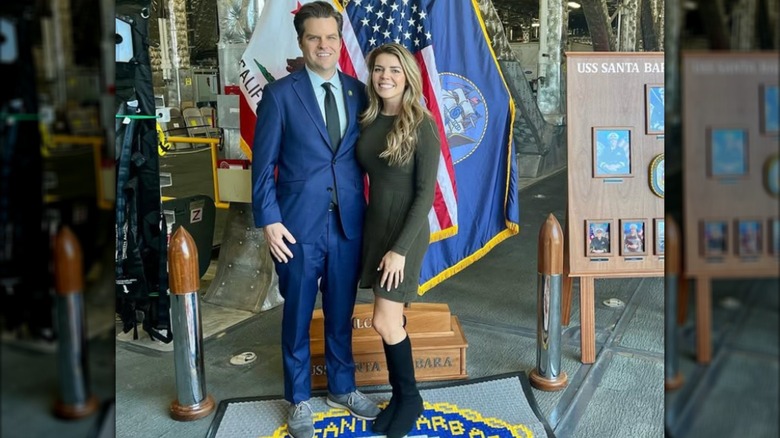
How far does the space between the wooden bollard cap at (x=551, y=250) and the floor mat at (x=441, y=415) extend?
527mm

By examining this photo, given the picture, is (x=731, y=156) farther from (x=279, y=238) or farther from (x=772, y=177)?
(x=279, y=238)

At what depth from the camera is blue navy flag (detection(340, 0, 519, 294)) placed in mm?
2953

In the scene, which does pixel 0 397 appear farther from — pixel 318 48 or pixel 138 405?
pixel 138 405

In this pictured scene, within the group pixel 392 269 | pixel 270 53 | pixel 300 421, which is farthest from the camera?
pixel 270 53

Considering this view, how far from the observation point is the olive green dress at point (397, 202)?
2.12 m

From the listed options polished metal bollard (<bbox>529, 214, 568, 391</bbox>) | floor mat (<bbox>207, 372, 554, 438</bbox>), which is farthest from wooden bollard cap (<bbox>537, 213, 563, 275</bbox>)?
floor mat (<bbox>207, 372, 554, 438</bbox>)

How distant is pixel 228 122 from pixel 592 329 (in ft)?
7.75

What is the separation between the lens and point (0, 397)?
45 centimetres

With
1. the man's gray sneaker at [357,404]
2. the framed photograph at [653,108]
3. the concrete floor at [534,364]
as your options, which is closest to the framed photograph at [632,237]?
the framed photograph at [653,108]

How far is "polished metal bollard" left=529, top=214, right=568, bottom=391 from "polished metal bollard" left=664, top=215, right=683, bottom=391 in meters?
2.12

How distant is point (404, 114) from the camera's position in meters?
2.13

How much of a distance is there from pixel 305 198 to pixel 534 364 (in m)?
1.48

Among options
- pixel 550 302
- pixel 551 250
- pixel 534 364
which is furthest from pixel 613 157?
pixel 534 364

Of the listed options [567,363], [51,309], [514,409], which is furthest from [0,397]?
[567,363]
